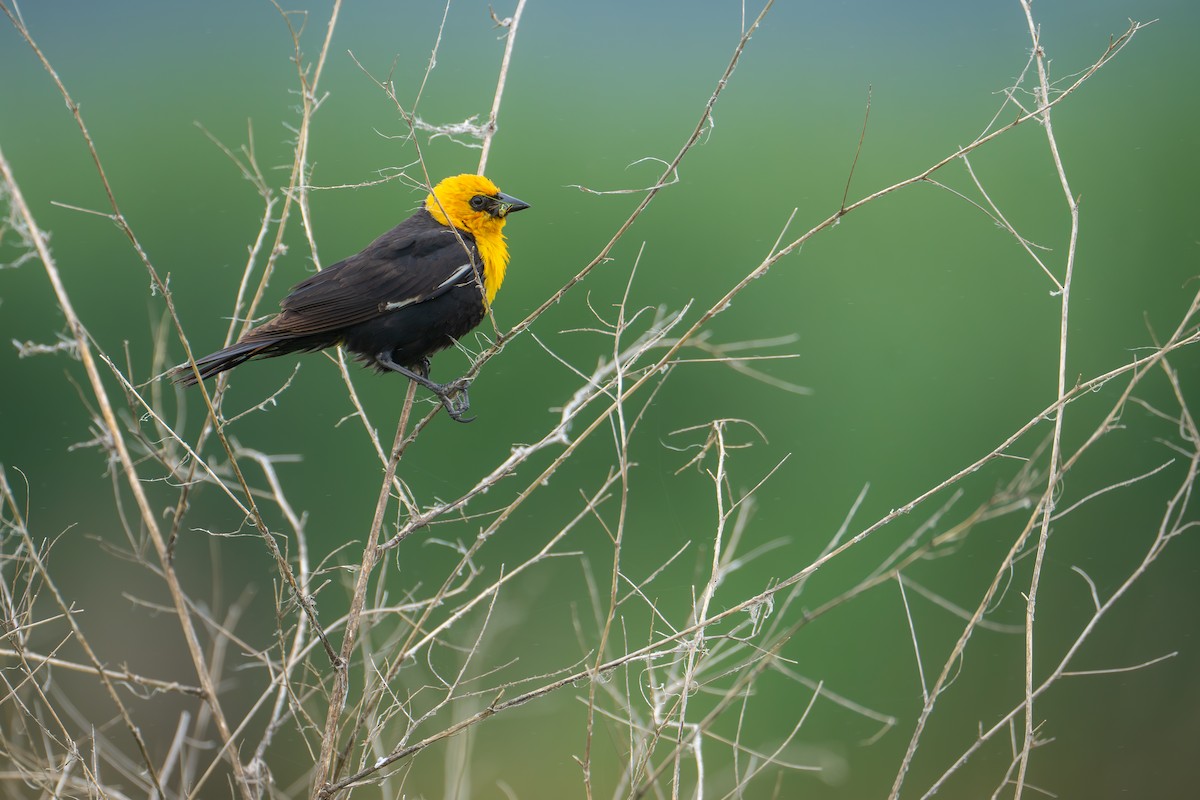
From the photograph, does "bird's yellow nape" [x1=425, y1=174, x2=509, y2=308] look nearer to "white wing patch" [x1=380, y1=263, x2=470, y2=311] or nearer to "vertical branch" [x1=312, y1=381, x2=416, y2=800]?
"white wing patch" [x1=380, y1=263, x2=470, y2=311]

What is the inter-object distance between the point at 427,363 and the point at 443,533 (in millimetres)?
1397

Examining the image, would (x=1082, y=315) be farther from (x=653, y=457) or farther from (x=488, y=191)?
(x=488, y=191)

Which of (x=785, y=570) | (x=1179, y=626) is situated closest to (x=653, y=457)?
(x=785, y=570)

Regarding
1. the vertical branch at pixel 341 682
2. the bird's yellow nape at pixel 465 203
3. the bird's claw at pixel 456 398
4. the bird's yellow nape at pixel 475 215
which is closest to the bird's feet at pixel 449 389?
the bird's claw at pixel 456 398

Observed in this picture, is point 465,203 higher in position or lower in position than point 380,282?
higher

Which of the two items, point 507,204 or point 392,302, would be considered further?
point 507,204

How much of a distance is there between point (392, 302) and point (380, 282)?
0.08 meters

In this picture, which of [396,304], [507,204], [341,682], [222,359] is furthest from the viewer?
[507,204]

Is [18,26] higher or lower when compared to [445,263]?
higher

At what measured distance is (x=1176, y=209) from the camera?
14.6ft

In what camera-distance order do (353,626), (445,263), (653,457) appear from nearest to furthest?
(353,626) → (445,263) → (653,457)

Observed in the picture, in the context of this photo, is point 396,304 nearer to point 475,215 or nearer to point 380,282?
point 380,282

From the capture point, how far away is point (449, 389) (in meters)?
2.67

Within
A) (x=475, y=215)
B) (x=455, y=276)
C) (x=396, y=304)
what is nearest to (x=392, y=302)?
(x=396, y=304)
